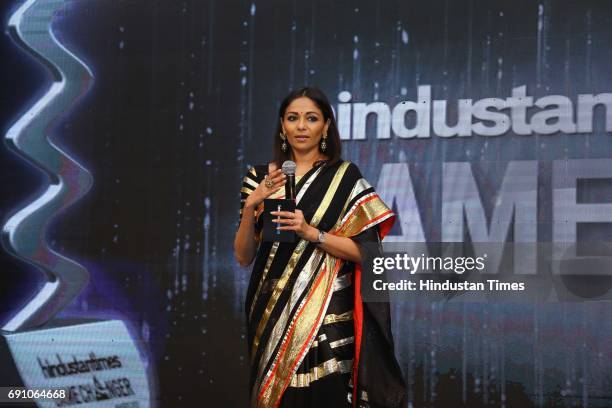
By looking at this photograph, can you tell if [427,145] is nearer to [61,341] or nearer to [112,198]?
[112,198]

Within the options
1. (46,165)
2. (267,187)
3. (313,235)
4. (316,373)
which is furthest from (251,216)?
(46,165)

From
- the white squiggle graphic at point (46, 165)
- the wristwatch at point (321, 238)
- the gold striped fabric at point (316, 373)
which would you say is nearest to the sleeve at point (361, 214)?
the wristwatch at point (321, 238)

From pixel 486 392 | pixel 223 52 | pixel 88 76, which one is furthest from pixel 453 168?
pixel 88 76

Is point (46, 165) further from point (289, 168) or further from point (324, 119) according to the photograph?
point (289, 168)

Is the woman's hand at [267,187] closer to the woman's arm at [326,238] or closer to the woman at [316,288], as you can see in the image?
the woman at [316,288]

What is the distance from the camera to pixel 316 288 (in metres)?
2.77

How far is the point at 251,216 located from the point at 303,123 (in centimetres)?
34

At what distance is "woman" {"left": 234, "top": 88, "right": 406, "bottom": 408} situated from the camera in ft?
9.00

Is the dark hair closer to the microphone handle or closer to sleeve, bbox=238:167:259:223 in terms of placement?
sleeve, bbox=238:167:259:223

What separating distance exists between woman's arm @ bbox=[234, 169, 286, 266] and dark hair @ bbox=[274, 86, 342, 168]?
0.54 feet

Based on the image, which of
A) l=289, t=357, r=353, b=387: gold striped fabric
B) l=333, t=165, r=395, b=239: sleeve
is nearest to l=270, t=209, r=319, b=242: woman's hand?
l=333, t=165, r=395, b=239: sleeve

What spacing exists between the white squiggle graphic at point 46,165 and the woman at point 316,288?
1994mm

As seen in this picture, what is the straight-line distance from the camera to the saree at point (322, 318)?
9.01ft

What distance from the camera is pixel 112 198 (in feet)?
15.0
